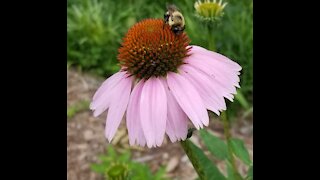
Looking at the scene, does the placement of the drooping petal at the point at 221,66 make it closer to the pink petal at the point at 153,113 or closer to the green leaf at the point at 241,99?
the pink petal at the point at 153,113

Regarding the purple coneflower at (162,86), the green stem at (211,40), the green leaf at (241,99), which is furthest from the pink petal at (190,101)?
the green leaf at (241,99)

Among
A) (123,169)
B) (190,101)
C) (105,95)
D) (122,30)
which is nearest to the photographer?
(190,101)

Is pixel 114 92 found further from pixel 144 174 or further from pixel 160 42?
pixel 144 174

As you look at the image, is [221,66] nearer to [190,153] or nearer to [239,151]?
[190,153]

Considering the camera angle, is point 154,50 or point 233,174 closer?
point 154,50

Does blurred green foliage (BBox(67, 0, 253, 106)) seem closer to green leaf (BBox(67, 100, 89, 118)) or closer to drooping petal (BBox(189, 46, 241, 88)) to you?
green leaf (BBox(67, 100, 89, 118))

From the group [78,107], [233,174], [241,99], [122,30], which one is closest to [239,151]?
[233,174]
